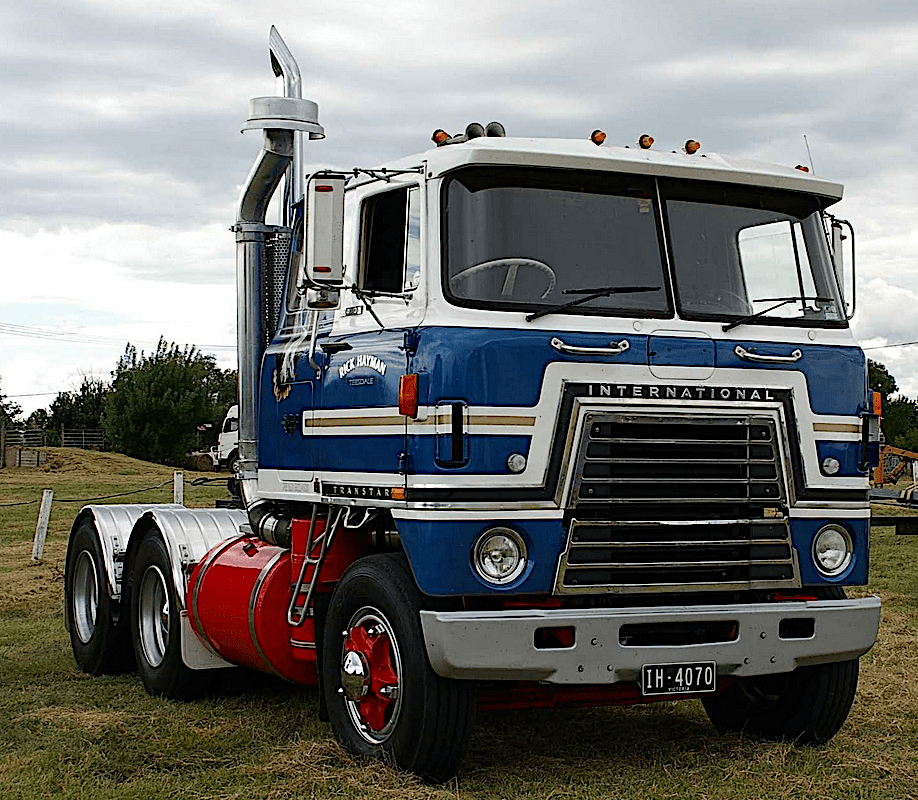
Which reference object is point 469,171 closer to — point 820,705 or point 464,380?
point 464,380

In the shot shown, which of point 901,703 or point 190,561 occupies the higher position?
point 190,561

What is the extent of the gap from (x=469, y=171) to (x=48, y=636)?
6.70m

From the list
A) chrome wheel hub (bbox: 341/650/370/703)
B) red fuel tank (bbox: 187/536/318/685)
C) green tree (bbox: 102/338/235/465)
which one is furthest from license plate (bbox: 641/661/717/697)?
→ green tree (bbox: 102/338/235/465)

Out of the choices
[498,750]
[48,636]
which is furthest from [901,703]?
[48,636]

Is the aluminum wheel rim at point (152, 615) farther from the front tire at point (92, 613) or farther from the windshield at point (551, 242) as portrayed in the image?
the windshield at point (551, 242)

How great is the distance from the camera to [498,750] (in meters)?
7.72

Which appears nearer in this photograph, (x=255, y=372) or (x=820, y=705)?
(x=820, y=705)

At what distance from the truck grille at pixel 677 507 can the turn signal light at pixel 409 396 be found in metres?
0.80

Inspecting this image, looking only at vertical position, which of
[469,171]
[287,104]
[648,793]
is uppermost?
[287,104]

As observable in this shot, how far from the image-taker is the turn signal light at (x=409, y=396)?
6734 millimetres

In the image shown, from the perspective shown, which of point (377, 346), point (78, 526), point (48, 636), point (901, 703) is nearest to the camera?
point (377, 346)

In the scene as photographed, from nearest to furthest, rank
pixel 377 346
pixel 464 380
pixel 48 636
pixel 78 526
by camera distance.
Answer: pixel 464 380 < pixel 377 346 < pixel 78 526 < pixel 48 636

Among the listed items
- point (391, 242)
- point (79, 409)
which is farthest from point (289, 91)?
point (79, 409)

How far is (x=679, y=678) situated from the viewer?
22.2 ft
